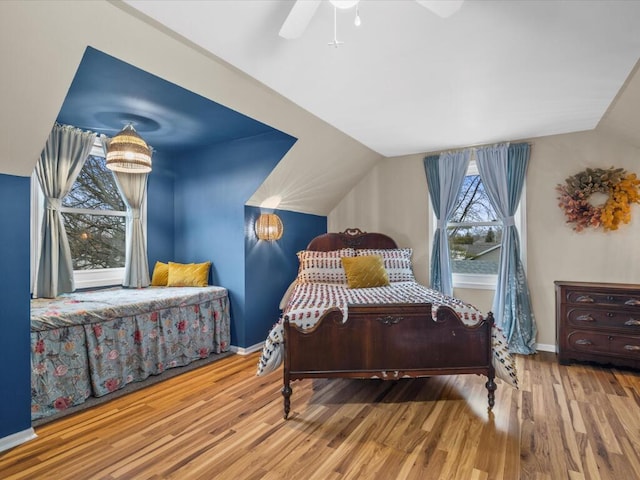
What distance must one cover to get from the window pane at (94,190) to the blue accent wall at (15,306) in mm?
1357

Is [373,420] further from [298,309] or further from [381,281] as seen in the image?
[381,281]

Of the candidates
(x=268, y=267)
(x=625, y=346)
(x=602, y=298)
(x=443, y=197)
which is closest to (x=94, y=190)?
(x=268, y=267)

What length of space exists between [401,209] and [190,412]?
133 inches

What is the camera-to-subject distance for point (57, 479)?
175 centimetres

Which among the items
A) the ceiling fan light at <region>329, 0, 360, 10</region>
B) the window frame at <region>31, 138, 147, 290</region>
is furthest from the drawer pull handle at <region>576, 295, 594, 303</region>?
the window frame at <region>31, 138, 147, 290</region>

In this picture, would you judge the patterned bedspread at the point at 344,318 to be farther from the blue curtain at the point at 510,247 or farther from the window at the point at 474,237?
the window at the point at 474,237

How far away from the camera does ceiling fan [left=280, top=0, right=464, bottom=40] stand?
139cm

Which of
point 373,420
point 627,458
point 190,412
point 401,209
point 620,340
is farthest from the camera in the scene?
point 401,209

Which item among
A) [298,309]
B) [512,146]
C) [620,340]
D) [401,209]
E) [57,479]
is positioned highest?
[512,146]

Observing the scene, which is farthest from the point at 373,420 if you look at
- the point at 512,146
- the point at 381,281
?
the point at 512,146

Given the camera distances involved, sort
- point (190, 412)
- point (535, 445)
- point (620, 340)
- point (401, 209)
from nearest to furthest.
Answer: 1. point (535, 445)
2. point (190, 412)
3. point (620, 340)
4. point (401, 209)

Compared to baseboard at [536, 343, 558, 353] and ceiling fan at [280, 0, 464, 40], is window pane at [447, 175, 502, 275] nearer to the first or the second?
baseboard at [536, 343, 558, 353]

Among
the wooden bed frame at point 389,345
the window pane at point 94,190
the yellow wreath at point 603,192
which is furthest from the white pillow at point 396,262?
the window pane at point 94,190

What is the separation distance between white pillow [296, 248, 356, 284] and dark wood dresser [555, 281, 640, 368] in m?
2.21
